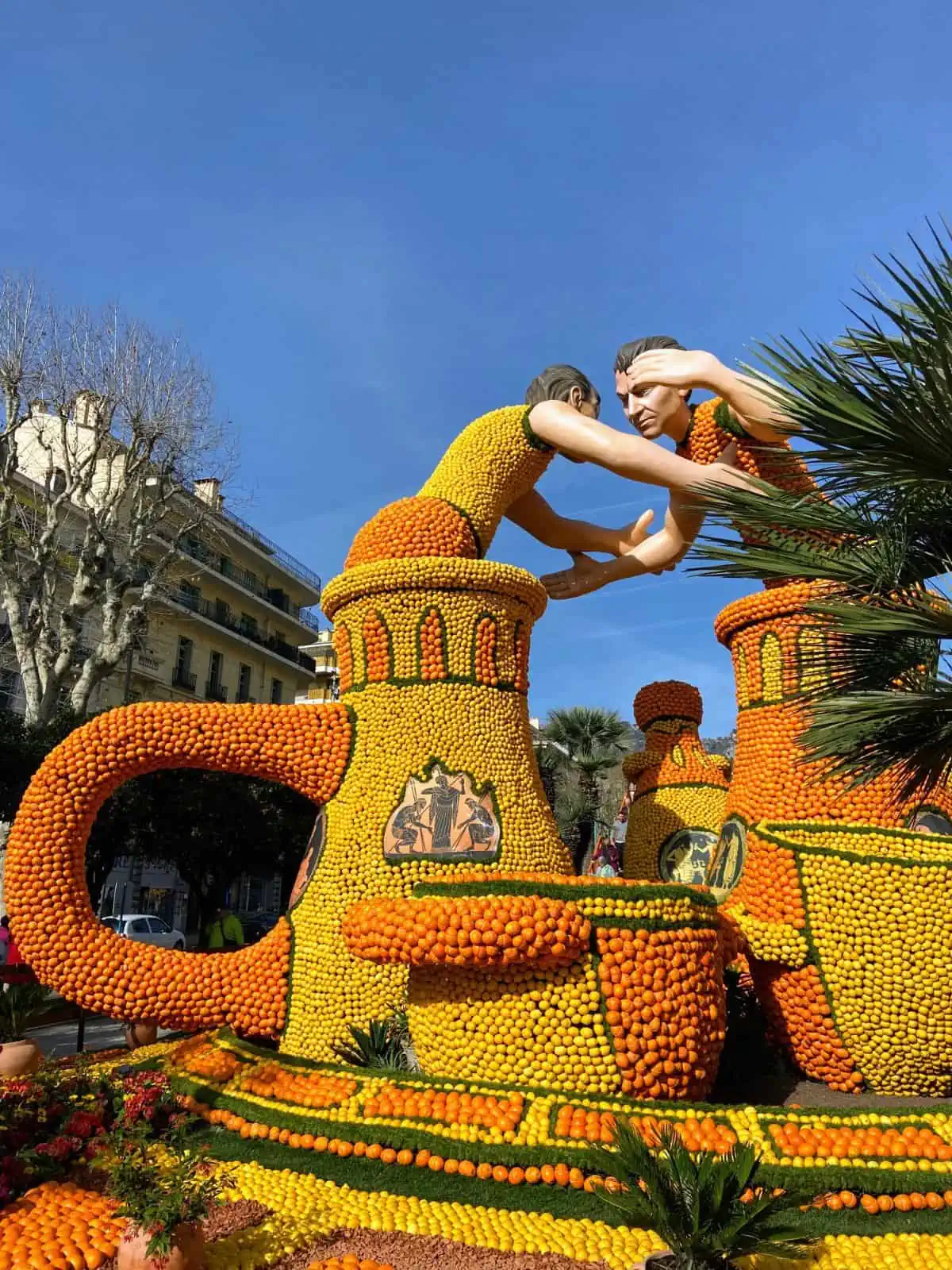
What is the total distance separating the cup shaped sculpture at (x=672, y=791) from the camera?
1157cm

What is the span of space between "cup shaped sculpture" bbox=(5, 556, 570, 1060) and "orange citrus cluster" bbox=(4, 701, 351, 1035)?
1cm

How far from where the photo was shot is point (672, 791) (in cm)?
1217

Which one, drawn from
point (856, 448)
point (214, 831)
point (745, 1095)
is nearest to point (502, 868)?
point (745, 1095)

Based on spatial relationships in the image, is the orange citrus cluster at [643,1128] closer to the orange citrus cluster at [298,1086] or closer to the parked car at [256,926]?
the orange citrus cluster at [298,1086]

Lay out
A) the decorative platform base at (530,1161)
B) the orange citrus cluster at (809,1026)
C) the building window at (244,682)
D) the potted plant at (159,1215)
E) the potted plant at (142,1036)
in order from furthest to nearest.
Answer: the building window at (244,682)
the potted plant at (142,1036)
the orange citrus cluster at (809,1026)
the decorative platform base at (530,1161)
the potted plant at (159,1215)

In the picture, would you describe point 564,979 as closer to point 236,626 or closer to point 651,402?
point 651,402

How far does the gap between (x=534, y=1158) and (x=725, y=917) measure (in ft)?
7.67

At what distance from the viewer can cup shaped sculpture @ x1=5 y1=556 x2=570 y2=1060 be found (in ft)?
23.0

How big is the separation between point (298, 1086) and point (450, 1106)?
1.08 metres

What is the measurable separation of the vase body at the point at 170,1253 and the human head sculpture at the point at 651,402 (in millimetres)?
6750

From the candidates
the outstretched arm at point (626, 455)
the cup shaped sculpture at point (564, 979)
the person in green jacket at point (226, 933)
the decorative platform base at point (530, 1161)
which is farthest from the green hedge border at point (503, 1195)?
the person in green jacket at point (226, 933)

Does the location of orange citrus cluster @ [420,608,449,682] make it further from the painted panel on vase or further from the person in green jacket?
the person in green jacket

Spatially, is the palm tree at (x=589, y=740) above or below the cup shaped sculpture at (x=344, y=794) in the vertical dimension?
above

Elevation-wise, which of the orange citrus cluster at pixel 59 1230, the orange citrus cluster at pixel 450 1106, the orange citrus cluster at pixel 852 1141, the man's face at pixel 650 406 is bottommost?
the orange citrus cluster at pixel 59 1230
